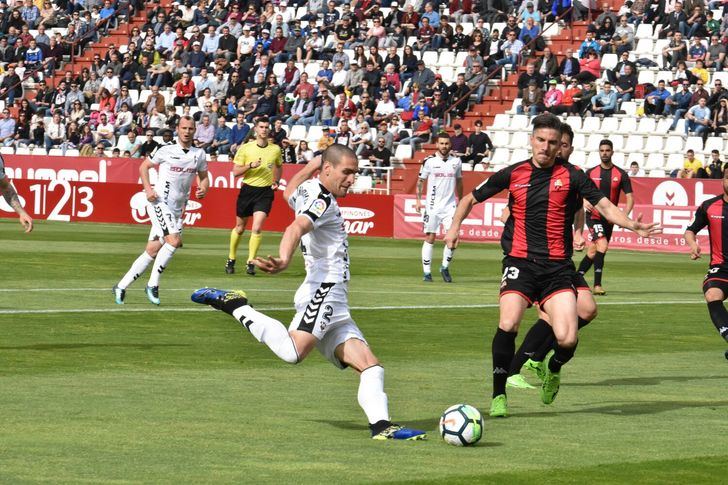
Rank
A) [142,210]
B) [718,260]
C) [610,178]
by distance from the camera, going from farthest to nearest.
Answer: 1. [142,210]
2. [610,178]
3. [718,260]

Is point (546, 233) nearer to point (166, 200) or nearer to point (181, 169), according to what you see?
point (166, 200)

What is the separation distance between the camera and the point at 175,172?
1947cm

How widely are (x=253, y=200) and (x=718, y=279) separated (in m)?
13.0

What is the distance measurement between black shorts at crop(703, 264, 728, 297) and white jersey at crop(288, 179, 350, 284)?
5.71 m

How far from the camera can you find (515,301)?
10.6 metres

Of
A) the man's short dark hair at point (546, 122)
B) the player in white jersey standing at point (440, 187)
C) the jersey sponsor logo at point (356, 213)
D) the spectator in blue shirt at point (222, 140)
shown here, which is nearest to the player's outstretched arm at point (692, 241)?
the man's short dark hair at point (546, 122)

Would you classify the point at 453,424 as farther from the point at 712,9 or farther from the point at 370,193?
the point at 712,9

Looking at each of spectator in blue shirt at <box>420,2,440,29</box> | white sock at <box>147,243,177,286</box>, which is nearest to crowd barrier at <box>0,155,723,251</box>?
spectator in blue shirt at <box>420,2,440,29</box>

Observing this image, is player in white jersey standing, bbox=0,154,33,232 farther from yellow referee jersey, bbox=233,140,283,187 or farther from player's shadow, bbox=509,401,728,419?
yellow referee jersey, bbox=233,140,283,187

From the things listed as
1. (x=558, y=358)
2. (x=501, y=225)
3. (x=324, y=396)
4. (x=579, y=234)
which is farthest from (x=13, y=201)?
(x=501, y=225)

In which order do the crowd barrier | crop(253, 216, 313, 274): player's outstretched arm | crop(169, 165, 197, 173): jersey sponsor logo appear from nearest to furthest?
1. crop(253, 216, 313, 274): player's outstretched arm
2. crop(169, 165, 197, 173): jersey sponsor logo
3. the crowd barrier

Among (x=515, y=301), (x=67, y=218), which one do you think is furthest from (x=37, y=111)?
(x=515, y=301)

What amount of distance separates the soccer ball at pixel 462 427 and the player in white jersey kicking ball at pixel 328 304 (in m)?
0.21

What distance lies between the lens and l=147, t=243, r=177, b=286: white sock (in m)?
18.8
